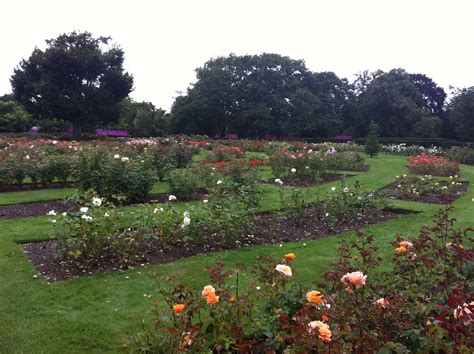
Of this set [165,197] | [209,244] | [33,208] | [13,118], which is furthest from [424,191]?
[13,118]

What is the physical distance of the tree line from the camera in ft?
112

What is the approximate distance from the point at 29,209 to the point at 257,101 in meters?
36.2

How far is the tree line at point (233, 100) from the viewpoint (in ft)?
112

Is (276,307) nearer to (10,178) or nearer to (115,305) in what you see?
(115,305)

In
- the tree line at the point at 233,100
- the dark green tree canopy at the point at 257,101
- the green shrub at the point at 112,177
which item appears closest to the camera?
the green shrub at the point at 112,177

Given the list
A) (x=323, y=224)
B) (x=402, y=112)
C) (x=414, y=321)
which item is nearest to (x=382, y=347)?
(x=414, y=321)

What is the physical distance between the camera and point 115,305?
13.4ft

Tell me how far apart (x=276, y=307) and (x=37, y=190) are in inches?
361

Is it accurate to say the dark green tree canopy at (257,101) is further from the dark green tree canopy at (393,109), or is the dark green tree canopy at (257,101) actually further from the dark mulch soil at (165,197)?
the dark mulch soil at (165,197)

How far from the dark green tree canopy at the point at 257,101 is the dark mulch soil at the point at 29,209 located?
33.2 m

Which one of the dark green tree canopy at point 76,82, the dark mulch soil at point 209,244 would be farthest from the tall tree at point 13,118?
the dark mulch soil at point 209,244

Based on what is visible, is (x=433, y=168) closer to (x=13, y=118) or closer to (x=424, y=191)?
(x=424, y=191)

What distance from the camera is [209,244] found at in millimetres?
6039

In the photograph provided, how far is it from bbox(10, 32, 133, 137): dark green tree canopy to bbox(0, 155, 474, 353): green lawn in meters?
29.1
